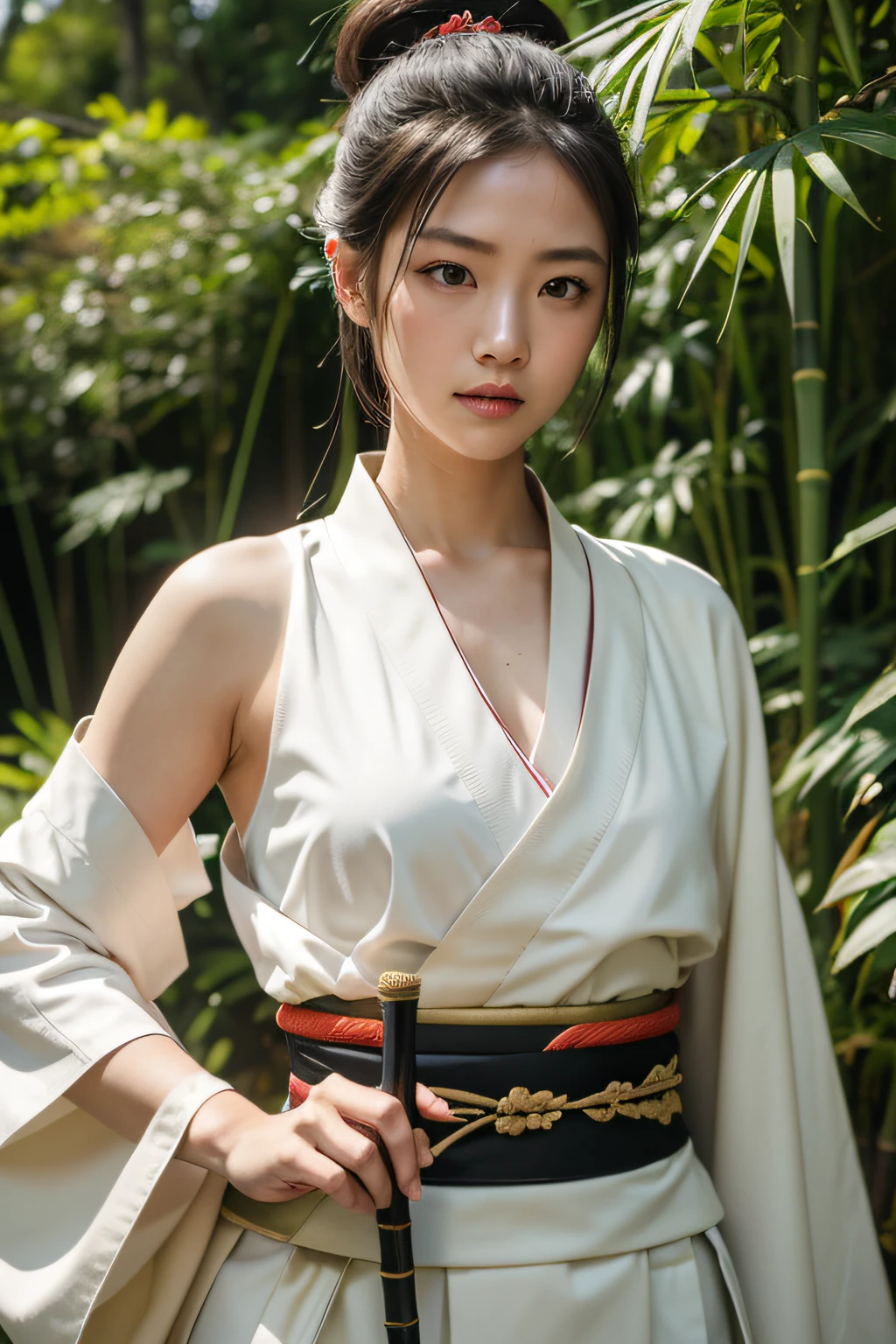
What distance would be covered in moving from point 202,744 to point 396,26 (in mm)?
684

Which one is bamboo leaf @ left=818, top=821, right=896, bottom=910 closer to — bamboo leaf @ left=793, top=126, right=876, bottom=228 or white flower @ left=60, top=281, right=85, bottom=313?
bamboo leaf @ left=793, top=126, right=876, bottom=228

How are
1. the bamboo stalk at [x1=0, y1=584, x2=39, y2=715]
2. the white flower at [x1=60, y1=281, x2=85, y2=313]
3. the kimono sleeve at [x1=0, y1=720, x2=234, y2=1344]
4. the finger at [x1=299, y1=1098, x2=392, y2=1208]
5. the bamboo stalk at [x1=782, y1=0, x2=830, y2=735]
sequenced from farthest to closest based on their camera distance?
1. the bamboo stalk at [x1=0, y1=584, x2=39, y2=715]
2. the white flower at [x1=60, y1=281, x2=85, y2=313]
3. the bamboo stalk at [x1=782, y1=0, x2=830, y2=735]
4. the kimono sleeve at [x1=0, y1=720, x2=234, y2=1344]
5. the finger at [x1=299, y1=1098, x2=392, y2=1208]

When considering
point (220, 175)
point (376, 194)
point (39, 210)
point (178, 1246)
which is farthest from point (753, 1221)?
point (39, 210)

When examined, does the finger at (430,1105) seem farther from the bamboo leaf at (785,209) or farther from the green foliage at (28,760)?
the green foliage at (28,760)

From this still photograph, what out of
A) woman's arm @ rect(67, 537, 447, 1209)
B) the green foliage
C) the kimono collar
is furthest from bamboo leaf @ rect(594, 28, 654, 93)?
the green foliage

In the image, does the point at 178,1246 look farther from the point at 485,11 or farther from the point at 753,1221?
the point at 485,11

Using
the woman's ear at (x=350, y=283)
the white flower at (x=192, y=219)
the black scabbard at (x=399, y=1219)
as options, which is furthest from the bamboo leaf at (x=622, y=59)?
the white flower at (x=192, y=219)

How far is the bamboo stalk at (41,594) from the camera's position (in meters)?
2.93

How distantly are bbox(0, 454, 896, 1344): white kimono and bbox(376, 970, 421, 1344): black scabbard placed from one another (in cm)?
9

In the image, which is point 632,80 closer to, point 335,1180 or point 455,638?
point 455,638

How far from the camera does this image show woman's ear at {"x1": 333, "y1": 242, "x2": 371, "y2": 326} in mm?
1116

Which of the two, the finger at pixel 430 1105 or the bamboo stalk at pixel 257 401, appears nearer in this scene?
the finger at pixel 430 1105

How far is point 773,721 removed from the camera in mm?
2061

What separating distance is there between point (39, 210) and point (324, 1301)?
2520 millimetres
